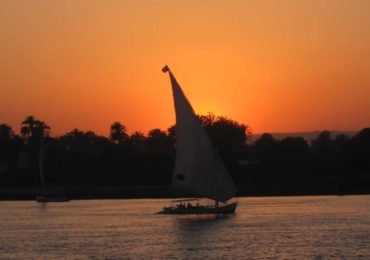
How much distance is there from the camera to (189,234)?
214ft

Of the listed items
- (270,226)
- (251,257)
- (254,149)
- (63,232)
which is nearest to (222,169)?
(270,226)

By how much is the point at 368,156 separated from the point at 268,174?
15640mm

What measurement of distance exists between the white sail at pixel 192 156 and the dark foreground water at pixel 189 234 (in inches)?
115

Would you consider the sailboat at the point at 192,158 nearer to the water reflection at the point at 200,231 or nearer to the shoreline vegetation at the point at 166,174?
the water reflection at the point at 200,231

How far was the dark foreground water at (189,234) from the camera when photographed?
5312 centimetres

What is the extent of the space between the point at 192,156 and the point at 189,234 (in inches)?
501

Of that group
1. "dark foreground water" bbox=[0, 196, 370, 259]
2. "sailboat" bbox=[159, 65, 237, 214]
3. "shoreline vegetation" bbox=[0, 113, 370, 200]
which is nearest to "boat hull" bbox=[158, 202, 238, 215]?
"dark foreground water" bbox=[0, 196, 370, 259]

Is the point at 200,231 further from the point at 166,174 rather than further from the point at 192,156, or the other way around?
the point at 166,174

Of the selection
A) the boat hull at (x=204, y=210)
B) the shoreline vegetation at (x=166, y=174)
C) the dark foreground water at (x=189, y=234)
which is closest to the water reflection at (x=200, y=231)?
the dark foreground water at (x=189, y=234)

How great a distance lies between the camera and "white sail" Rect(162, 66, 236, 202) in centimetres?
7656

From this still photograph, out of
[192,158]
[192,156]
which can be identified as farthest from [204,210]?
[192,156]

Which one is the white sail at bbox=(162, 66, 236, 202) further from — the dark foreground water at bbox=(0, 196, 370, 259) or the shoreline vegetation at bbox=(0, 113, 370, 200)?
the shoreline vegetation at bbox=(0, 113, 370, 200)

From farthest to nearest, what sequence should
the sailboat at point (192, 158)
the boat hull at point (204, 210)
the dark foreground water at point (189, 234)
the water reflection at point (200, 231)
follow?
the boat hull at point (204, 210) < the sailboat at point (192, 158) < the water reflection at point (200, 231) < the dark foreground water at point (189, 234)

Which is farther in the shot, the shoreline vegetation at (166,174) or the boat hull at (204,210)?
the shoreline vegetation at (166,174)
